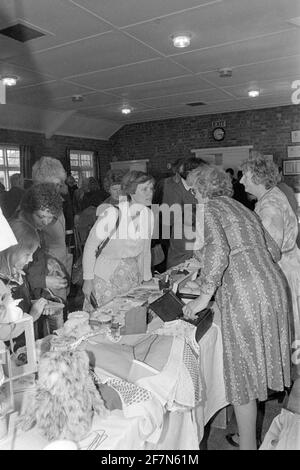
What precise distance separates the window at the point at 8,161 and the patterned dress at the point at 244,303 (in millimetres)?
6160

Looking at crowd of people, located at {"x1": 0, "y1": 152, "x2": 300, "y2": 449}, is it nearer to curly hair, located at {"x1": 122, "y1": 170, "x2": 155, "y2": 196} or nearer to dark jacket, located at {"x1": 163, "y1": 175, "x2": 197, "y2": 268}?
curly hair, located at {"x1": 122, "y1": 170, "x2": 155, "y2": 196}

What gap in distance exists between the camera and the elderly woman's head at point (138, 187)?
2354 mm

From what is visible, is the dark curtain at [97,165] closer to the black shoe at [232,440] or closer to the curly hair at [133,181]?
the curly hair at [133,181]

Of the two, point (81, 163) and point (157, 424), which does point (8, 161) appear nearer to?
point (81, 163)

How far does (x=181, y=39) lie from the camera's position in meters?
3.33

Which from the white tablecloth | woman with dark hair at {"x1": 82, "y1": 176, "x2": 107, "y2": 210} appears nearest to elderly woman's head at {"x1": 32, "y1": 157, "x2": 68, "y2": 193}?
woman with dark hair at {"x1": 82, "y1": 176, "x2": 107, "y2": 210}

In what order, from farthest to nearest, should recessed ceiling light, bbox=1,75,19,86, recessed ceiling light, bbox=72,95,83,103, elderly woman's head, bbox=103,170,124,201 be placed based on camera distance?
recessed ceiling light, bbox=72,95,83,103, recessed ceiling light, bbox=1,75,19,86, elderly woman's head, bbox=103,170,124,201

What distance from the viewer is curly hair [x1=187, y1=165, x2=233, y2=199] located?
5.96 feet

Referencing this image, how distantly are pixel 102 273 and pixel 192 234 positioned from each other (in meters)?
1.31

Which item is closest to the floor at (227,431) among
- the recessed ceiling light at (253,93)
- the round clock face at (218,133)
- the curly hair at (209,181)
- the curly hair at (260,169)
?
the curly hair at (209,181)

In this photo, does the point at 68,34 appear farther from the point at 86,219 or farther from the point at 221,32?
the point at 86,219

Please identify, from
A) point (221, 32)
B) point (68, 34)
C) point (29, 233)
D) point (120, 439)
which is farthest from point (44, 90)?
point (120, 439)

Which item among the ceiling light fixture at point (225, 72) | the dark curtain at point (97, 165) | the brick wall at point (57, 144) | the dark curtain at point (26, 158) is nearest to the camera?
the ceiling light fixture at point (225, 72)

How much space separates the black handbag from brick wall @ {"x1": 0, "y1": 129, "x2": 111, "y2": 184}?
5986mm
